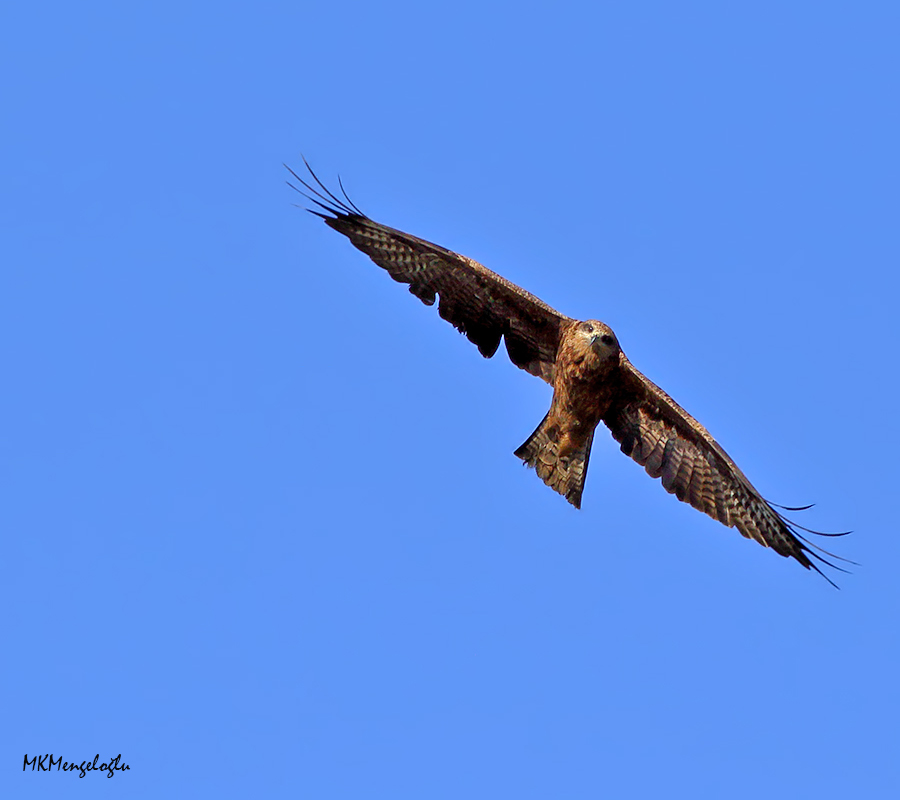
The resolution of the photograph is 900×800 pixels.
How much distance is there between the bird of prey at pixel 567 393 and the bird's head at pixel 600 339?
51mm

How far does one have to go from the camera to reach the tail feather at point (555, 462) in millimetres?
15336

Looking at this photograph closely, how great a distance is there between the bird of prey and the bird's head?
51 mm

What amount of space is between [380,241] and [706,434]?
11.3 ft

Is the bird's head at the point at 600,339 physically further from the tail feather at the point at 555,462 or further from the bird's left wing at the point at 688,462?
the tail feather at the point at 555,462

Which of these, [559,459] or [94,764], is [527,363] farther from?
[94,764]

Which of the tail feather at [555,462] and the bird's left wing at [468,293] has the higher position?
the bird's left wing at [468,293]

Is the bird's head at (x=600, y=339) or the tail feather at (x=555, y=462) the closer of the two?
the bird's head at (x=600, y=339)

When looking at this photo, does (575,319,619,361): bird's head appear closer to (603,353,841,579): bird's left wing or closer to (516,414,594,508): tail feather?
(603,353,841,579): bird's left wing

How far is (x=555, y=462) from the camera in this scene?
50.4 ft

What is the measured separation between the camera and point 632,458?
1576 centimetres

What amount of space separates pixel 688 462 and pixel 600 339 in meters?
1.67

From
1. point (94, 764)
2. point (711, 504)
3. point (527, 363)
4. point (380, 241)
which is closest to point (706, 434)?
point (711, 504)

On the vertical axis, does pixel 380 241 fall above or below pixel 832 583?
above

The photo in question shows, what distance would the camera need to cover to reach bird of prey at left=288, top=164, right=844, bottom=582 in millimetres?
15102
